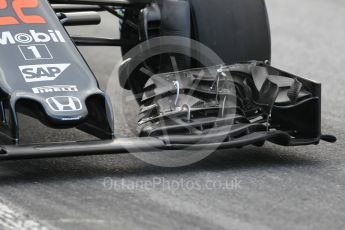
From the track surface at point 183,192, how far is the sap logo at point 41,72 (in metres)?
0.51

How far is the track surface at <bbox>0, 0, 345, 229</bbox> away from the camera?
4.38 metres

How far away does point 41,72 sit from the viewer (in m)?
5.16

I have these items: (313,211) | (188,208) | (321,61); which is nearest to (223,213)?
(188,208)

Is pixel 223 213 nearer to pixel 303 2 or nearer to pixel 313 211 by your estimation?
pixel 313 211

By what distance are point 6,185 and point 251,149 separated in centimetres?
167

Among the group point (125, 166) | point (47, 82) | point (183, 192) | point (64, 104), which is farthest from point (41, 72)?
point (183, 192)

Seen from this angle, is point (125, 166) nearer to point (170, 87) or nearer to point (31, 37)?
point (170, 87)

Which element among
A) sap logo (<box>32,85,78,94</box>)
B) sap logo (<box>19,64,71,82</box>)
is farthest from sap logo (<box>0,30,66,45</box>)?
sap logo (<box>32,85,78,94</box>)

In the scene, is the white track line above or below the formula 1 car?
below

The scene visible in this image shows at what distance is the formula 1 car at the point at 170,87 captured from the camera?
16.4 feet

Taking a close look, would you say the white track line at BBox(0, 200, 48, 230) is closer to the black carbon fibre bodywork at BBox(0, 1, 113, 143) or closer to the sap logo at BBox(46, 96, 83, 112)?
the black carbon fibre bodywork at BBox(0, 1, 113, 143)

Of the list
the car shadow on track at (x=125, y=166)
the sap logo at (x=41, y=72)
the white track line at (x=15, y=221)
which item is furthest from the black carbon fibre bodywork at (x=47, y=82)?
the white track line at (x=15, y=221)

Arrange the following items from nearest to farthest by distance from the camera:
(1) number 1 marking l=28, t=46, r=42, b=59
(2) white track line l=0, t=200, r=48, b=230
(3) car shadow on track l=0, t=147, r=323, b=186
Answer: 1. (2) white track line l=0, t=200, r=48, b=230
2. (3) car shadow on track l=0, t=147, r=323, b=186
3. (1) number 1 marking l=28, t=46, r=42, b=59

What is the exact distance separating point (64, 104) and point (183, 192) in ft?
2.68
